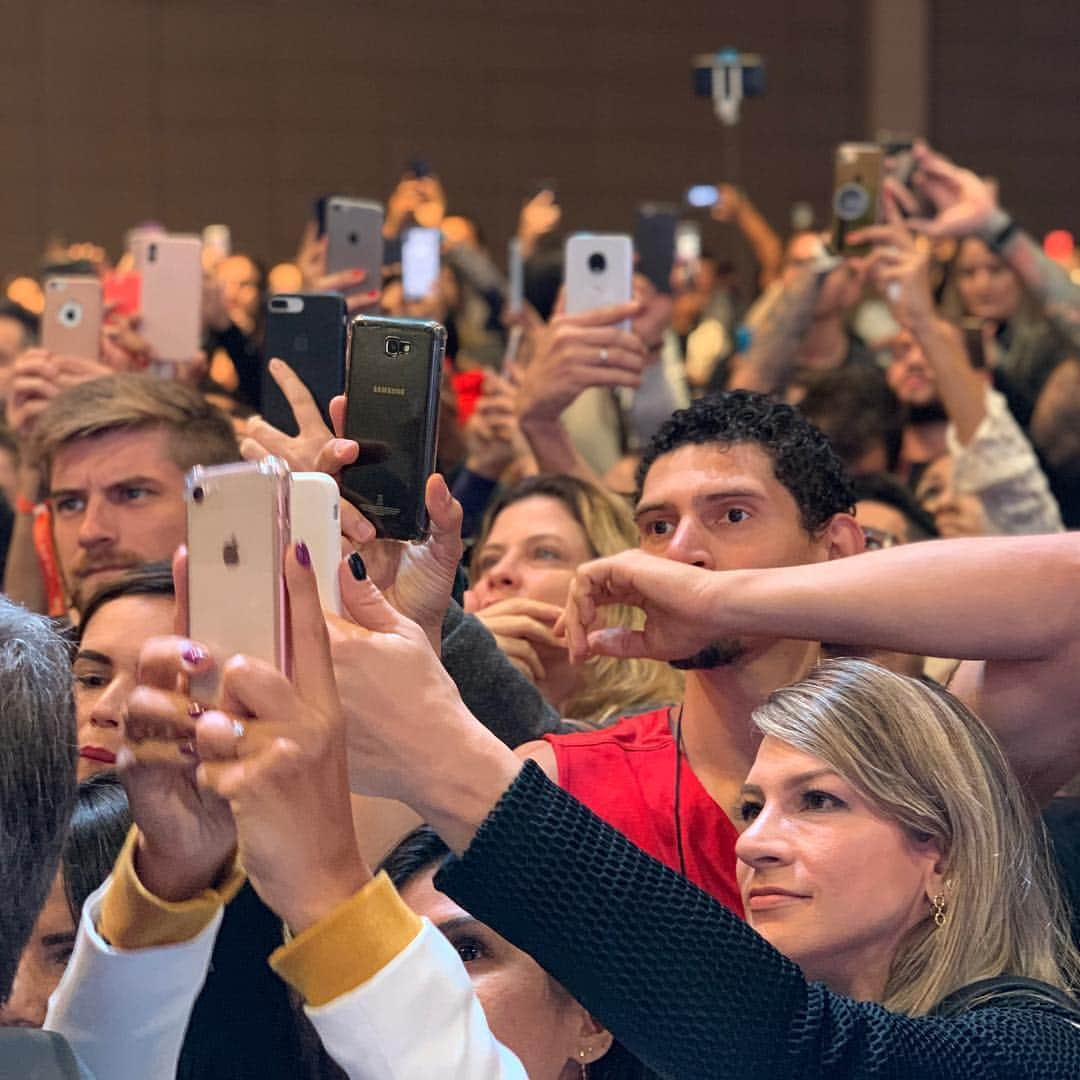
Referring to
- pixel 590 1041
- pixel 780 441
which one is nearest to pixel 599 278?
pixel 780 441

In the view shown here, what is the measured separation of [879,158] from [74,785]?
3.41m

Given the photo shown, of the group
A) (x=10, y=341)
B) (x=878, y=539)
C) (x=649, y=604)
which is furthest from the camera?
(x=10, y=341)

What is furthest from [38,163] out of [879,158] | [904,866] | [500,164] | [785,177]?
[904,866]

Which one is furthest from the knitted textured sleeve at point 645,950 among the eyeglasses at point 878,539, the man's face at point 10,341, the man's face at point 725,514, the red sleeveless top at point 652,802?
the man's face at point 10,341

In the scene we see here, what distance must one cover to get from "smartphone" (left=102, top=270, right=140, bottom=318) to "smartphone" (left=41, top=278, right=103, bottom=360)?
0.26 m

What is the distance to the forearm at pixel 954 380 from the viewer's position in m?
3.90

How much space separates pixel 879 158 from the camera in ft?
14.5

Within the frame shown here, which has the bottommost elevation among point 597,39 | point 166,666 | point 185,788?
point 185,788

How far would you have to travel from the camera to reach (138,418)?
3.06 m

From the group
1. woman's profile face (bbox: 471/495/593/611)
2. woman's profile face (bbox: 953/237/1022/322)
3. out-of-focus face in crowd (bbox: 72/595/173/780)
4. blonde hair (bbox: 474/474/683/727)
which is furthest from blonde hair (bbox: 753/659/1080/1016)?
woman's profile face (bbox: 953/237/1022/322)

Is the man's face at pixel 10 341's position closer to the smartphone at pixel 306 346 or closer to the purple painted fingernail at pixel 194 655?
the smartphone at pixel 306 346

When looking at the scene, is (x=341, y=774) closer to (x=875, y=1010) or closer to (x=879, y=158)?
(x=875, y=1010)

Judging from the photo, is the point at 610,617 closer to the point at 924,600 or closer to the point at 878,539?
the point at 878,539

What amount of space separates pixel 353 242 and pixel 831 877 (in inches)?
81.9
